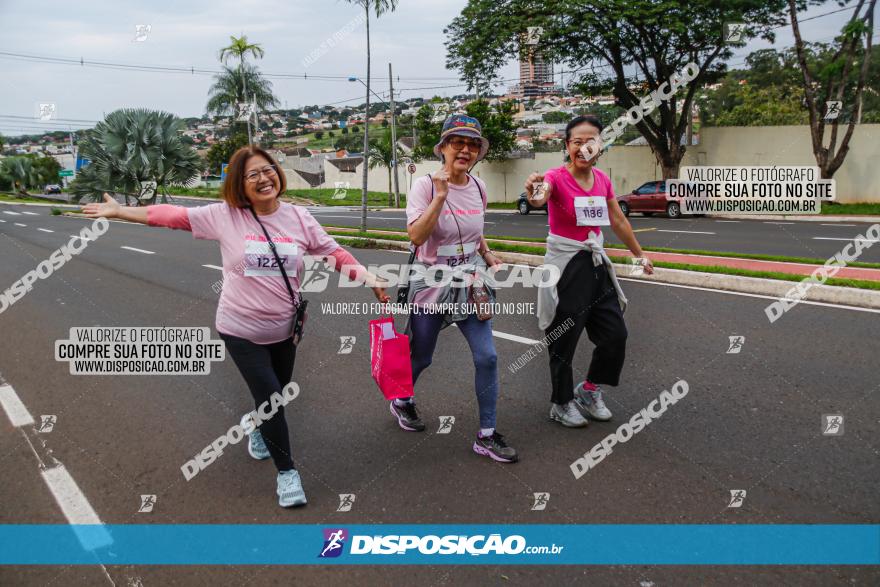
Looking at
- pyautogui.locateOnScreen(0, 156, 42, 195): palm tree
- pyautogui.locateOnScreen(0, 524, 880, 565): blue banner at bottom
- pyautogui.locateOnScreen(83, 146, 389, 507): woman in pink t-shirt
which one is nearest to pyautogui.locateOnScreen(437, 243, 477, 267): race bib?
pyautogui.locateOnScreen(83, 146, 389, 507): woman in pink t-shirt

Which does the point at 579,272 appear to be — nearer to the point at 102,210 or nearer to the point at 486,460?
the point at 486,460

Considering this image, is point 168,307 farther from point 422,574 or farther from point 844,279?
point 844,279

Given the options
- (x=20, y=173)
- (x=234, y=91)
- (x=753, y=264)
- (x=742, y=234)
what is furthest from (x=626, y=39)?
(x=20, y=173)

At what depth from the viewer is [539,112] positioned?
7144 cm

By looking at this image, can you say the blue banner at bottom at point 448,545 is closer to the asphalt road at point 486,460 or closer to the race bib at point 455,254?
the asphalt road at point 486,460

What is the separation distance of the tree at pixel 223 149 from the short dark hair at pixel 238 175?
63.6 meters

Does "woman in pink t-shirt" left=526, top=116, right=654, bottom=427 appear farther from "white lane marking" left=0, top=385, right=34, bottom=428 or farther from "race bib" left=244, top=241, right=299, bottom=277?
"white lane marking" left=0, top=385, right=34, bottom=428

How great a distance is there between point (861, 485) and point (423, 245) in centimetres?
264

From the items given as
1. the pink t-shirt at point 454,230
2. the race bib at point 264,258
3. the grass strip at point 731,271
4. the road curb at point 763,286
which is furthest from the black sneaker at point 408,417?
the grass strip at point 731,271

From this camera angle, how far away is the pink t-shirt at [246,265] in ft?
11.1

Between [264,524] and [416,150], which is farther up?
[416,150]

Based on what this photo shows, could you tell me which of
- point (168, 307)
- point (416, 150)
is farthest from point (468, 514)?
point (416, 150)

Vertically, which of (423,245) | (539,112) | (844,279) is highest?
(539,112)

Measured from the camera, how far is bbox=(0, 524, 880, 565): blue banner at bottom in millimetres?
2859
